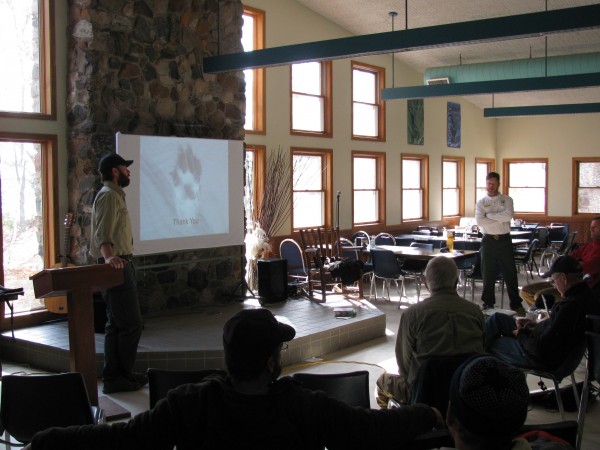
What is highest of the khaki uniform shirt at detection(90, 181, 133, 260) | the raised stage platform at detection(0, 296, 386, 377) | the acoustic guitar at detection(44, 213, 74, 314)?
the khaki uniform shirt at detection(90, 181, 133, 260)

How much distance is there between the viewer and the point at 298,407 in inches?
76.0

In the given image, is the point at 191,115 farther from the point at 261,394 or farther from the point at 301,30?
the point at 261,394

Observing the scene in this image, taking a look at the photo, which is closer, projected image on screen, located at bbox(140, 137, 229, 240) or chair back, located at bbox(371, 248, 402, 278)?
projected image on screen, located at bbox(140, 137, 229, 240)

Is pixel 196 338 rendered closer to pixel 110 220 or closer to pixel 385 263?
pixel 110 220

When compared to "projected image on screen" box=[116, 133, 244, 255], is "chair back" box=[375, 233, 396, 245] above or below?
below

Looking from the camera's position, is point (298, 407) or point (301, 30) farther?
point (301, 30)

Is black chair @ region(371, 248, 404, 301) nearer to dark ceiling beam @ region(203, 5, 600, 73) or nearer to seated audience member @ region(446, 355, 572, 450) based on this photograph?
dark ceiling beam @ region(203, 5, 600, 73)

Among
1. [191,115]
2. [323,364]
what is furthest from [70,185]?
[323,364]

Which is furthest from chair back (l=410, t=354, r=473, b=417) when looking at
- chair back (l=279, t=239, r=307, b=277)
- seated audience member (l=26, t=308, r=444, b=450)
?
chair back (l=279, t=239, r=307, b=277)

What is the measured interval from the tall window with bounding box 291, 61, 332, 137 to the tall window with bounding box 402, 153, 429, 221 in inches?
112

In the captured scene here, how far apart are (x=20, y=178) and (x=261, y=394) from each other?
535 cm

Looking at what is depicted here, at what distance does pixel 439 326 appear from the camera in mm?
3236

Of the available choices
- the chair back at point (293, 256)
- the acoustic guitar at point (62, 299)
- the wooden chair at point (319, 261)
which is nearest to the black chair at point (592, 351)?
the wooden chair at point (319, 261)

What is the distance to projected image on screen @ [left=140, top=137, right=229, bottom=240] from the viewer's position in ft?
22.6
